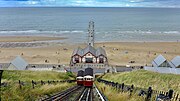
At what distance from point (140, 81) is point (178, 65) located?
20063 mm

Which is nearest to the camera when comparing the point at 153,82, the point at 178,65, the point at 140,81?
the point at 153,82

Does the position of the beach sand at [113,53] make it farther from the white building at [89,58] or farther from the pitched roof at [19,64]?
the pitched roof at [19,64]

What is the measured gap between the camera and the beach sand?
46250mm

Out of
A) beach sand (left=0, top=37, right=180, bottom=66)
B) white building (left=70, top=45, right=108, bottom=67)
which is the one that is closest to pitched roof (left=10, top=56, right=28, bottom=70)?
white building (left=70, top=45, right=108, bottom=67)

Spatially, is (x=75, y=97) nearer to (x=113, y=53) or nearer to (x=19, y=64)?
(x=19, y=64)

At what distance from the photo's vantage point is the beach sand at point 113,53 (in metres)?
46.2

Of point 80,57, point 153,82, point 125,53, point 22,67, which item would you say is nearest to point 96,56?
point 80,57

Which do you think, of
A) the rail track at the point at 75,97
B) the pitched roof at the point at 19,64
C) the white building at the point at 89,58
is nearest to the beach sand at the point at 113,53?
the white building at the point at 89,58

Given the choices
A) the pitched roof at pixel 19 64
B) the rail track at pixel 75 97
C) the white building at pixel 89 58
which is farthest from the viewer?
the white building at pixel 89 58

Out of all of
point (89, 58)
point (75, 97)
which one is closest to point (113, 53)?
point (89, 58)

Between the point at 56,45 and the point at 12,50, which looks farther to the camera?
the point at 56,45

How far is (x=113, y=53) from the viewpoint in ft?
173

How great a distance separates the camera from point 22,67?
3544 cm

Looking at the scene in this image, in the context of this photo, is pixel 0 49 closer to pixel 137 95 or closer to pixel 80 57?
pixel 80 57
